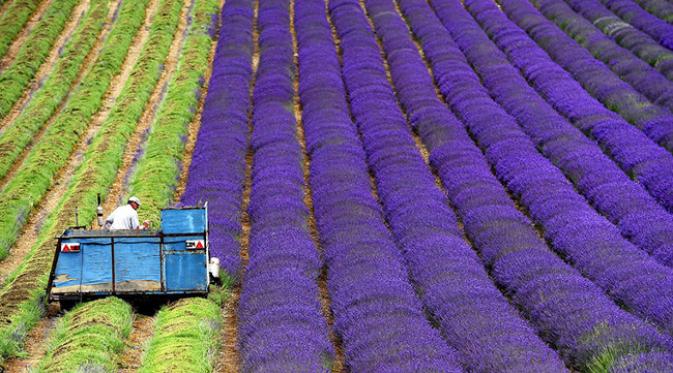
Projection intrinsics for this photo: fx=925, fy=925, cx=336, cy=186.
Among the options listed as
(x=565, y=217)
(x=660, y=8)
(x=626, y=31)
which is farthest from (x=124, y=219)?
(x=660, y=8)

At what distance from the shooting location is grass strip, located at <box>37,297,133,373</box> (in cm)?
981

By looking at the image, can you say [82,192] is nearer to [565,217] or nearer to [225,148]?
[225,148]

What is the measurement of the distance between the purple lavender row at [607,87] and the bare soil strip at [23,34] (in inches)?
637

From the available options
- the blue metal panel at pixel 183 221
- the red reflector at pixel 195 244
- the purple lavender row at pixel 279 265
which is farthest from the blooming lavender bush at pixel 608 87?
the red reflector at pixel 195 244

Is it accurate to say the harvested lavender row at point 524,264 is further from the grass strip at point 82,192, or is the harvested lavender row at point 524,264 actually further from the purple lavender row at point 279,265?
the grass strip at point 82,192

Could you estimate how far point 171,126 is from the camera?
68.0 feet

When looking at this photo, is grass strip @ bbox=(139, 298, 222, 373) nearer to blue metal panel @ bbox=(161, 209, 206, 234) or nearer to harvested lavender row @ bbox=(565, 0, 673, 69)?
blue metal panel @ bbox=(161, 209, 206, 234)

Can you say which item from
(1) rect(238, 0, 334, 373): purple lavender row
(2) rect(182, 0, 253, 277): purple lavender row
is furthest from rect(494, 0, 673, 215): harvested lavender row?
(2) rect(182, 0, 253, 277): purple lavender row

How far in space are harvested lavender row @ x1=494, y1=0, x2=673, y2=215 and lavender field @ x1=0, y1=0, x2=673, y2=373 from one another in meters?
0.07

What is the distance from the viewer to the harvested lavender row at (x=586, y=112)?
619 inches

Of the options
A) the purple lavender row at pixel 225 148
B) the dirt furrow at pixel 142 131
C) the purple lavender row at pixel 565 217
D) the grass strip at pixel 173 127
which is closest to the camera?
the purple lavender row at pixel 565 217

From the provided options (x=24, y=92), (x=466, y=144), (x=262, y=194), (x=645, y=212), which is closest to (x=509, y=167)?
(x=466, y=144)

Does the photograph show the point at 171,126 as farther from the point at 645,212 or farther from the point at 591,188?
the point at 645,212

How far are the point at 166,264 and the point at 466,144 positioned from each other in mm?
8280
